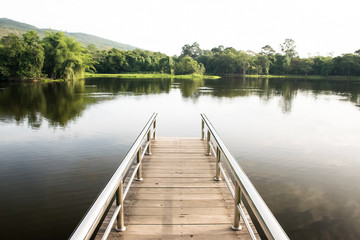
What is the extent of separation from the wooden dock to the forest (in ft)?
146

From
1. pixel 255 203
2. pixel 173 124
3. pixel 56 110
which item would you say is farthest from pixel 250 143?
pixel 56 110

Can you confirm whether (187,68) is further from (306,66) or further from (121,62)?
(306,66)

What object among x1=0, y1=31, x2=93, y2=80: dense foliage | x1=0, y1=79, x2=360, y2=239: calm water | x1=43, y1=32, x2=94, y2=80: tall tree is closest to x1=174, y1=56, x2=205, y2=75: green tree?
x1=0, y1=31, x2=93, y2=80: dense foliage

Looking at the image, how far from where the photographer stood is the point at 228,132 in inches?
486

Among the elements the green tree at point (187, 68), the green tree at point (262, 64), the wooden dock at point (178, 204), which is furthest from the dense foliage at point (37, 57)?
the green tree at point (262, 64)

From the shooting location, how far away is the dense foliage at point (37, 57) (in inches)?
1609

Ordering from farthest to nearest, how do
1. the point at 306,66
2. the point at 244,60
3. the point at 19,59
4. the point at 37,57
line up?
the point at 244,60 → the point at 306,66 → the point at 37,57 → the point at 19,59

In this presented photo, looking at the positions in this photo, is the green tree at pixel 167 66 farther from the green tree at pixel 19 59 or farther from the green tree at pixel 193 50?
the green tree at pixel 193 50

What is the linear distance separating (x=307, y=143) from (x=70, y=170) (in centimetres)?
893

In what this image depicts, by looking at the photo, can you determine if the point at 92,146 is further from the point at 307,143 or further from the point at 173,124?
the point at 307,143

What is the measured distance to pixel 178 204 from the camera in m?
3.57

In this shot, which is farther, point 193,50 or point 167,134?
point 193,50

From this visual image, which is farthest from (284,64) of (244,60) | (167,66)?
(167,66)

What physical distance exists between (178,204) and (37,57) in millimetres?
45665
